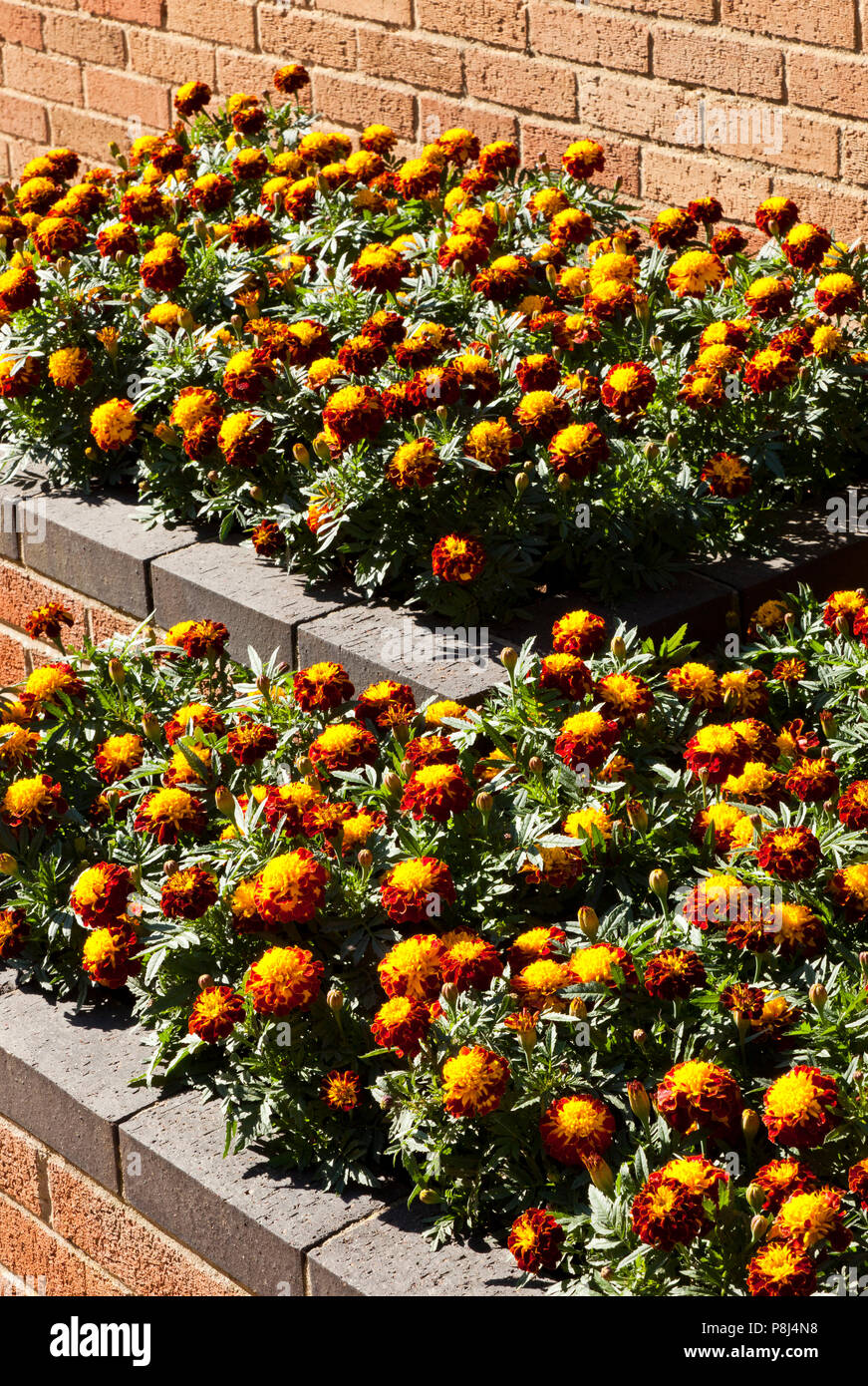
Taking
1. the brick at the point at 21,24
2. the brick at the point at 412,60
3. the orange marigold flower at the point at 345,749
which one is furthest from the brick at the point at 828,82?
the brick at the point at 21,24

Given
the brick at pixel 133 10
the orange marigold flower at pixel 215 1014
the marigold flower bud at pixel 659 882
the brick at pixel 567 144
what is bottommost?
the orange marigold flower at pixel 215 1014

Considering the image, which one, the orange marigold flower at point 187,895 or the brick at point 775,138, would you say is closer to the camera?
the orange marigold flower at point 187,895

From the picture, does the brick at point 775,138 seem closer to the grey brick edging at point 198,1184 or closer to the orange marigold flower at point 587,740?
the orange marigold flower at point 587,740

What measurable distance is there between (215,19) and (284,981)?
494 cm

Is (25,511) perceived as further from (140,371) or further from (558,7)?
(558,7)

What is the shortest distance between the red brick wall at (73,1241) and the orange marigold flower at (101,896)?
1.61 ft

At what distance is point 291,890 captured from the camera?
235 cm

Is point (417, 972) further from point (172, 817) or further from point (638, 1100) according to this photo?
point (172, 817)

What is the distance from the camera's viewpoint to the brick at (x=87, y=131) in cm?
677

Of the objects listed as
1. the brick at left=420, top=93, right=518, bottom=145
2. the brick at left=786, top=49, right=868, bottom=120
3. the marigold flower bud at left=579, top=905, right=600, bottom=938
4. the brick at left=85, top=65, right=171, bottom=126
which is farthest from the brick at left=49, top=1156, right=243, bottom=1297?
the brick at left=85, top=65, right=171, bottom=126

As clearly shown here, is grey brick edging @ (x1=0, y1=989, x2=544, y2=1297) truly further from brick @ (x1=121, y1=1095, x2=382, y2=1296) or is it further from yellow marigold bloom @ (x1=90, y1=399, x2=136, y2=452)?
yellow marigold bloom @ (x1=90, y1=399, x2=136, y2=452)

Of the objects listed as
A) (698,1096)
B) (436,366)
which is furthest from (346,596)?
(698,1096)

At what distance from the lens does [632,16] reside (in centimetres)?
475

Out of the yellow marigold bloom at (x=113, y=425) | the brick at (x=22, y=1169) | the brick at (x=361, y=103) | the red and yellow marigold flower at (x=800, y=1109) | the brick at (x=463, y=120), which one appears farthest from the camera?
the brick at (x=361, y=103)
